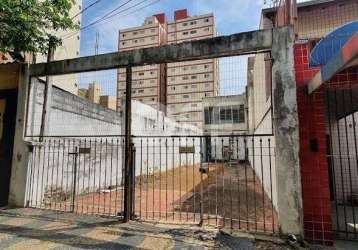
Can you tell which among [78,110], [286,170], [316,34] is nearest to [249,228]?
[286,170]

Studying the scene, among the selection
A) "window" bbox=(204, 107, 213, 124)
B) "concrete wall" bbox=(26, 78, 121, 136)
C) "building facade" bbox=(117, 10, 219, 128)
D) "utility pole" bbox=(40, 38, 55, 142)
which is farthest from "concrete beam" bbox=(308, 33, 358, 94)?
"building facade" bbox=(117, 10, 219, 128)

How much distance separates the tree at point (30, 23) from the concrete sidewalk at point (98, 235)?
363 cm

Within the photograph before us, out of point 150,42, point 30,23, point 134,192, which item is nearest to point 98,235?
point 134,192

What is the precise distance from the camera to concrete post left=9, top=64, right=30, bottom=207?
19.7 feet

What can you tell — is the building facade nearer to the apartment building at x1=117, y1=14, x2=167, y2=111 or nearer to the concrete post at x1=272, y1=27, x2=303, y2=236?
the apartment building at x1=117, y1=14, x2=167, y2=111

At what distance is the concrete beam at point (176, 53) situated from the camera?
4.71m

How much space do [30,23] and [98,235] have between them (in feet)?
15.1

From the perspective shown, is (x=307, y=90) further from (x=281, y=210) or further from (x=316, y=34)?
(x=316, y=34)

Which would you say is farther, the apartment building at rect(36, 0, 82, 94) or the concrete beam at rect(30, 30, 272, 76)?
the apartment building at rect(36, 0, 82, 94)

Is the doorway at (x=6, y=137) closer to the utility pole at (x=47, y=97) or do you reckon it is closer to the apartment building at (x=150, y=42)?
the utility pole at (x=47, y=97)

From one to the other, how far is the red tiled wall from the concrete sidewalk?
3.39 ft

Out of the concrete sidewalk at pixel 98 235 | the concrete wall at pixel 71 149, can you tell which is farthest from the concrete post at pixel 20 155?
the concrete sidewalk at pixel 98 235

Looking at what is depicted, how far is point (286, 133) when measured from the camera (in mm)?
4301

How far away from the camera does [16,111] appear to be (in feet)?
20.6
